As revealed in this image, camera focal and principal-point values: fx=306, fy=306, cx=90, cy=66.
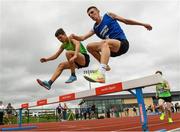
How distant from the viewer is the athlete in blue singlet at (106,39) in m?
4.04

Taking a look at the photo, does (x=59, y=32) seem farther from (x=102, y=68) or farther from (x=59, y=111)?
(x=59, y=111)

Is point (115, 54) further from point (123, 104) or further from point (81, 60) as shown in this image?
point (123, 104)

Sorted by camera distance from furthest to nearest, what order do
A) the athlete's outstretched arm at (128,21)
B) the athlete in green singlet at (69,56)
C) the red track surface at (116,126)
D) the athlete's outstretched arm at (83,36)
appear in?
the red track surface at (116,126) → the athlete's outstretched arm at (83,36) → the athlete in green singlet at (69,56) → the athlete's outstretched arm at (128,21)

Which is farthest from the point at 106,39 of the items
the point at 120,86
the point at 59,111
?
the point at 59,111

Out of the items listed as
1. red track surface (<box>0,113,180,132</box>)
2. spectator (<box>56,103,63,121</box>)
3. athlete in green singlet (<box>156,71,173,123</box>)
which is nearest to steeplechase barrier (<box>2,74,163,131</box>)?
red track surface (<box>0,113,180,132</box>)

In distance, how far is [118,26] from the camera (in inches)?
164

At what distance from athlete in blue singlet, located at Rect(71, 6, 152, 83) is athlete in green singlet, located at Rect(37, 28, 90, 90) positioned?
0.24 metres

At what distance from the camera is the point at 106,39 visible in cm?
411

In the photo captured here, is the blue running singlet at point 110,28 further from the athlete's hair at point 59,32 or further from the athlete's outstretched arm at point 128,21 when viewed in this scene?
the athlete's hair at point 59,32

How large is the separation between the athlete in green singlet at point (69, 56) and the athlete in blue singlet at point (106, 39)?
24 centimetres

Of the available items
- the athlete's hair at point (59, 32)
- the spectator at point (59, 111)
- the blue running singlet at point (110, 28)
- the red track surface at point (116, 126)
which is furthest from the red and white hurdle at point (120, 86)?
the spectator at point (59, 111)

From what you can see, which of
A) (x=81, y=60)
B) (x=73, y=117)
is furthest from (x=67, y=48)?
(x=73, y=117)

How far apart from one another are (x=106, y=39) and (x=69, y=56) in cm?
66

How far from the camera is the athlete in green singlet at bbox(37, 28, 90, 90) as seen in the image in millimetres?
4291
